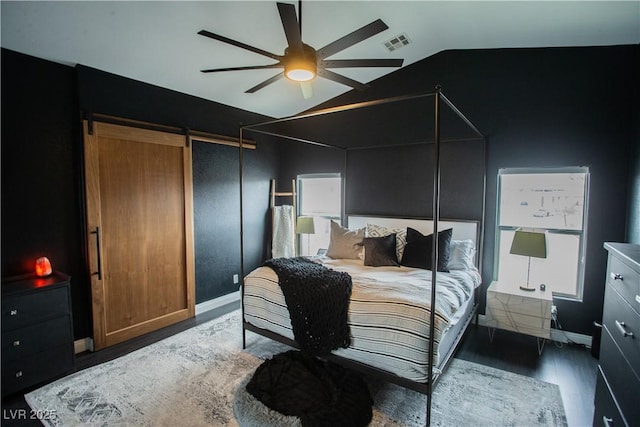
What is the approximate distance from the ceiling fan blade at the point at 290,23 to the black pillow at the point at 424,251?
2355mm

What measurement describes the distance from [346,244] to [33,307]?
293cm

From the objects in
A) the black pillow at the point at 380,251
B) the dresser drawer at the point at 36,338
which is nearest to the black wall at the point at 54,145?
the dresser drawer at the point at 36,338

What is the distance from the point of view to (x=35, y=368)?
2492 mm

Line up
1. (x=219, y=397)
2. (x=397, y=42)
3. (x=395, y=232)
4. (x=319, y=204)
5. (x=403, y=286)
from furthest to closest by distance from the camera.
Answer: (x=319, y=204)
(x=395, y=232)
(x=397, y=42)
(x=403, y=286)
(x=219, y=397)

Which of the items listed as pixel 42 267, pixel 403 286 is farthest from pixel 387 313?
pixel 42 267

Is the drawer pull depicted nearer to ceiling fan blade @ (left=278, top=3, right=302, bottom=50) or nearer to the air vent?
ceiling fan blade @ (left=278, top=3, right=302, bottom=50)

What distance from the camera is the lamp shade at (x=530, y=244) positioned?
305 centimetres

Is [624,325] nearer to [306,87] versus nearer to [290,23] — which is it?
[290,23]

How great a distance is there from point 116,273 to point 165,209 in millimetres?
817

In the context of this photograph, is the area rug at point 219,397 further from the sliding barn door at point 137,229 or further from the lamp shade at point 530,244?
the lamp shade at point 530,244

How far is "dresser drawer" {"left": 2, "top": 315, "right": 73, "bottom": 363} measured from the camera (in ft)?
7.75

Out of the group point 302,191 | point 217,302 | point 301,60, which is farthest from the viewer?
point 302,191

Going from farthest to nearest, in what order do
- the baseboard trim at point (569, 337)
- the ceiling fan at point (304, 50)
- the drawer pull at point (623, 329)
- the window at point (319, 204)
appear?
1. the window at point (319, 204)
2. the baseboard trim at point (569, 337)
3. the ceiling fan at point (304, 50)
4. the drawer pull at point (623, 329)

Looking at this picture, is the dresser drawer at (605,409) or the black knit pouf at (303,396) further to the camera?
the black knit pouf at (303,396)
